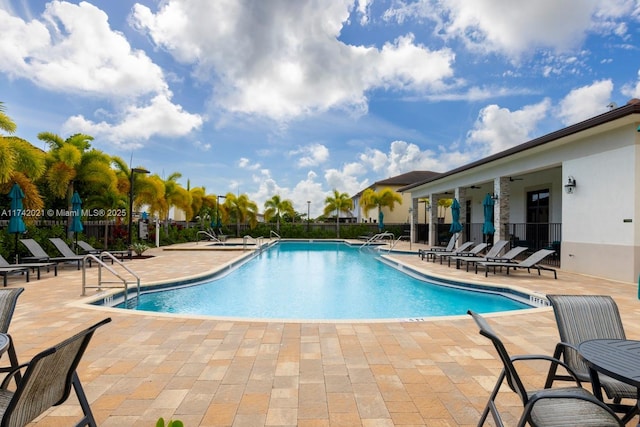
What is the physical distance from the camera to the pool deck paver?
2.80 metres

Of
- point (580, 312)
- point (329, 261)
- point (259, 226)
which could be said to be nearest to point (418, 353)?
point (580, 312)

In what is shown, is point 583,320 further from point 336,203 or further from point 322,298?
point 336,203

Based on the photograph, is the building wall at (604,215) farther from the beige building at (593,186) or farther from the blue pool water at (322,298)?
the blue pool water at (322,298)

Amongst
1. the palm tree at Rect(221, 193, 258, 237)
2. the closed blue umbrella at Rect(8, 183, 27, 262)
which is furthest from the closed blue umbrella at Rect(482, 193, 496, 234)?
the palm tree at Rect(221, 193, 258, 237)

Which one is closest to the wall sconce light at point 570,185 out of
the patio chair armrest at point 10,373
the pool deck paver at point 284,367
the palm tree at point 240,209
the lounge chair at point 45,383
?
the pool deck paver at point 284,367

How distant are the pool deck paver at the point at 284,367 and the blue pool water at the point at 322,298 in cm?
193

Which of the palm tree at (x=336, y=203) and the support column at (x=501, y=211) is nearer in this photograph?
A: the support column at (x=501, y=211)

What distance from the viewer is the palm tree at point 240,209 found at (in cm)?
3052

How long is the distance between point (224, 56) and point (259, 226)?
18.3m

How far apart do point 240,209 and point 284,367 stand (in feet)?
91.1

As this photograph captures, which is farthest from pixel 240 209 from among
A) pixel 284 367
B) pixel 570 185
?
pixel 284 367

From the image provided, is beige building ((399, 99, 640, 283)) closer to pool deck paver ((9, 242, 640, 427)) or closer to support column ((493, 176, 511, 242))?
support column ((493, 176, 511, 242))

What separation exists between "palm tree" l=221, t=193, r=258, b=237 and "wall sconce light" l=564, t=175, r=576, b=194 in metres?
23.9

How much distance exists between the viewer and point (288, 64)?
51.7ft
